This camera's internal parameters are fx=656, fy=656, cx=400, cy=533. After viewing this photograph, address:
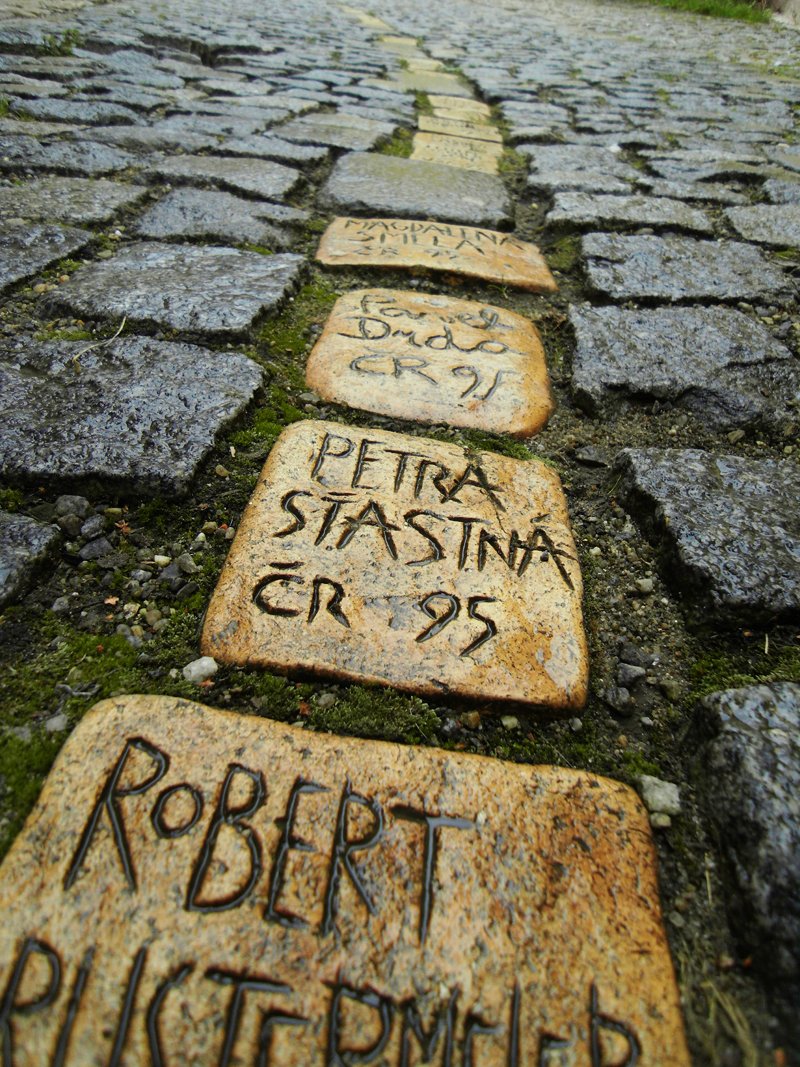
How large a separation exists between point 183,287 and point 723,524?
137cm

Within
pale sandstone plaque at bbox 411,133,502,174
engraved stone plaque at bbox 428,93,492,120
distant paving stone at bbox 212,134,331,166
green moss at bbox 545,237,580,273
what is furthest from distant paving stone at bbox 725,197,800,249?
engraved stone plaque at bbox 428,93,492,120

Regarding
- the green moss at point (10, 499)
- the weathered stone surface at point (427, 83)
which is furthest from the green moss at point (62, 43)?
the green moss at point (10, 499)

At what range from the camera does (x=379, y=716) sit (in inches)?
35.1

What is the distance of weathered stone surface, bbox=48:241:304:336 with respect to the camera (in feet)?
5.13

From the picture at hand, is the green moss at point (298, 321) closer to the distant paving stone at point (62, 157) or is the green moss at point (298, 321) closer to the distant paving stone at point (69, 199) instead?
the distant paving stone at point (69, 199)

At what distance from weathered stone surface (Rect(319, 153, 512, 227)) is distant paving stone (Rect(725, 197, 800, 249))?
0.83 meters

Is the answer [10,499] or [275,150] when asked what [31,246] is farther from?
[275,150]

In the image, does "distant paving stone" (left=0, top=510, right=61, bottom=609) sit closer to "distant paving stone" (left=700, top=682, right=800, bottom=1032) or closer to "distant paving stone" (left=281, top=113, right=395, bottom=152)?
"distant paving stone" (left=700, top=682, right=800, bottom=1032)

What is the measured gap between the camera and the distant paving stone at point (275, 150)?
2617 mm

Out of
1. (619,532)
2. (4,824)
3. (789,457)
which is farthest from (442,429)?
(4,824)

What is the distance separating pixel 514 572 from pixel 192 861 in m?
0.62

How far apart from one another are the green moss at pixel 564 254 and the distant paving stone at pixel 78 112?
2.01 meters

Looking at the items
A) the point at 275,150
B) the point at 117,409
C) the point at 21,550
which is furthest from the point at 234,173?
the point at 21,550

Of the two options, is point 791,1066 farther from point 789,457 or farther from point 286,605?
point 789,457
